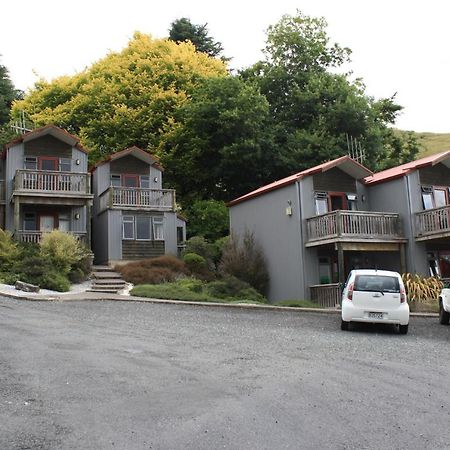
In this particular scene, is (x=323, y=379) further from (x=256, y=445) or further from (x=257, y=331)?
(x=257, y=331)

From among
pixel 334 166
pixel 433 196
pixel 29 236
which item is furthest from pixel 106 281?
pixel 433 196

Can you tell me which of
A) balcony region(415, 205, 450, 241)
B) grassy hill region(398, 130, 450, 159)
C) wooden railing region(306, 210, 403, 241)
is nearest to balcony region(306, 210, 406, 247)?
wooden railing region(306, 210, 403, 241)

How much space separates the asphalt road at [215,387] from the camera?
5.88 metres

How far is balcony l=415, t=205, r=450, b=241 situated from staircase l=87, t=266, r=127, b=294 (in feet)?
43.8

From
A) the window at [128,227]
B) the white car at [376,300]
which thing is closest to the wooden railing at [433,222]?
the white car at [376,300]

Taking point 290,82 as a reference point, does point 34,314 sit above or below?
below

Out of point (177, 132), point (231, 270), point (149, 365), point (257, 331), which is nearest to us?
point (149, 365)

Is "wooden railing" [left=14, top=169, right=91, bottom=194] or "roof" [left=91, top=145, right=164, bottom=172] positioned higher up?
"roof" [left=91, top=145, right=164, bottom=172]

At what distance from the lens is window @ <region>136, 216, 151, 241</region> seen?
31.5m

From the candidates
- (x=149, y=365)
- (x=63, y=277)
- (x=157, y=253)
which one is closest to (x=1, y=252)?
(x=63, y=277)

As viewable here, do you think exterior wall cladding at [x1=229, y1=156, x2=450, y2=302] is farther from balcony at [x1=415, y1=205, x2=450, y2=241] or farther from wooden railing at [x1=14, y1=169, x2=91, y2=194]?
wooden railing at [x1=14, y1=169, x2=91, y2=194]

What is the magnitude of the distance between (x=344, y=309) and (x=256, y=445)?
989 centimetres

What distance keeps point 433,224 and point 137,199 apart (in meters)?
15.3

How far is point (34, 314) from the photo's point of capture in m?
15.5
